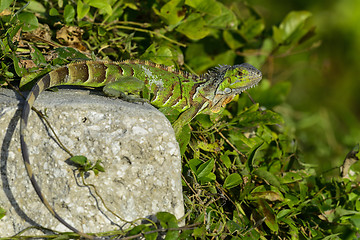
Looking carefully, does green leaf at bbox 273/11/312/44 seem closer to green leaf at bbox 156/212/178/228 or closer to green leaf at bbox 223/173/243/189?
green leaf at bbox 223/173/243/189

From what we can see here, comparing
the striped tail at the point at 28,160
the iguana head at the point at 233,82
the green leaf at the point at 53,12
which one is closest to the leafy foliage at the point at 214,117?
the green leaf at the point at 53,12

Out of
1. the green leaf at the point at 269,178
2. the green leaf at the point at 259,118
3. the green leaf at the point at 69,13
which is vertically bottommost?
the green leaf at the point at 269,178

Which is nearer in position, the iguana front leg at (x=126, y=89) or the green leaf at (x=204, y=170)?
the green leaf at (x=204, y=170)

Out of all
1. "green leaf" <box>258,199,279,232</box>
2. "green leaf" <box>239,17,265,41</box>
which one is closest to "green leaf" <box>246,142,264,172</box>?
"green leaf" <box>258,199,279,232</box>

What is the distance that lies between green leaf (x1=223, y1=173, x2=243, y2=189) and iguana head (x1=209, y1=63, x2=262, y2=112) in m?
1.11

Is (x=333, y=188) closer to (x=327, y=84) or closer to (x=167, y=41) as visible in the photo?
(x=327, y=84)

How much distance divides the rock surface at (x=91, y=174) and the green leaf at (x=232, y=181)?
700 millimetres

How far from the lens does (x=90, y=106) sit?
2.70 m

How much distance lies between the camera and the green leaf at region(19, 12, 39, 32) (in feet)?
11.8

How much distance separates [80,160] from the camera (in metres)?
2.41

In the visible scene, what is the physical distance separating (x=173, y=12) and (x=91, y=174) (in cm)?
232

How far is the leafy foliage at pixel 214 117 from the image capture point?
3096mm

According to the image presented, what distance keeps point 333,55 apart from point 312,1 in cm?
62

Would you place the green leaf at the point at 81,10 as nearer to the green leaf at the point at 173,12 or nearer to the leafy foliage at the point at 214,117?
the leafy foliage at the point at 214,117
